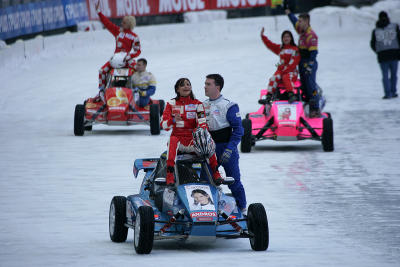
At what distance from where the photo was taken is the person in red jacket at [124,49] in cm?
1855

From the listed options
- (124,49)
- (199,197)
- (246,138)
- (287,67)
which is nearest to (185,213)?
(199,197)

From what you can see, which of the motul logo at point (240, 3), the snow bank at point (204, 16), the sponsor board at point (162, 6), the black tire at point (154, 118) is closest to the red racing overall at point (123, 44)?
the black tire at point (154, 118)

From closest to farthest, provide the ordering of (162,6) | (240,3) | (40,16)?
(40,16), (162,6), (240,3)

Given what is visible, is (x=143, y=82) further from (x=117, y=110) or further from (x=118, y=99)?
(x=117, y=110)

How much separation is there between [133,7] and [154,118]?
72.9 feet

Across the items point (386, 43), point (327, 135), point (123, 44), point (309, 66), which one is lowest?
point (327, 135)

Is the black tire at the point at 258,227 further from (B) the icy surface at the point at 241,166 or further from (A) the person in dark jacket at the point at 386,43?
(A) the person in dark jacket at the point at 386,43

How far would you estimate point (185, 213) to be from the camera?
28.5 ft

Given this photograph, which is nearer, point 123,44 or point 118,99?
point 118,99

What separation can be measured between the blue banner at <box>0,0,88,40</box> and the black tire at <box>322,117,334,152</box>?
47.0 feet

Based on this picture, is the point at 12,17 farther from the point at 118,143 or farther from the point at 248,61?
the point at 118,143

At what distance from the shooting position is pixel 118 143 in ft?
58.3

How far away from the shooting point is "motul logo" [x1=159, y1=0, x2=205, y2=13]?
135 ft

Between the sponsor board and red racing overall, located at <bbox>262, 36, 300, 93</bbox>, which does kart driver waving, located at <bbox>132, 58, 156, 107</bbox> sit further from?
the sponsor board
